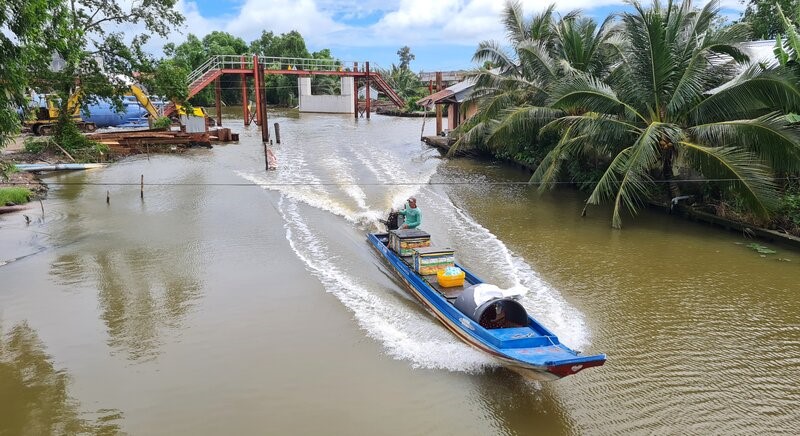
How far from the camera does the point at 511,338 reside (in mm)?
7715

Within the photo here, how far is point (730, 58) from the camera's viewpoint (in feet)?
53.3

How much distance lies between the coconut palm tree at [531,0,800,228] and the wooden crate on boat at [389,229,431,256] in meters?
5.22

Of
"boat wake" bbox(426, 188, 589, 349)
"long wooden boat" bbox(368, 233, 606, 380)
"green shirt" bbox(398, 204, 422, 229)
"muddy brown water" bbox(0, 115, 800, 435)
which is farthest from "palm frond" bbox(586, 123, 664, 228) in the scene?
"long wooden boat" bbox(368, 233, 606, 380)

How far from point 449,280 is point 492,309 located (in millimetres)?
1754

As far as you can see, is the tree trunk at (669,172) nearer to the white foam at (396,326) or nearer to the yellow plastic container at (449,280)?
the yellow plastic container at (449,280)

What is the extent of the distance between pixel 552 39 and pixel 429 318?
1629 cm

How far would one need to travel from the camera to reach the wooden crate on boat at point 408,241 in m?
12.0

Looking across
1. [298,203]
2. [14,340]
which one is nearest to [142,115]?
[298,203]

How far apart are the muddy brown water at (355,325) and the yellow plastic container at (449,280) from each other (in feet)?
2.18

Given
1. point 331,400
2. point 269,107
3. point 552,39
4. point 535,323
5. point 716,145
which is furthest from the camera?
point 269,107

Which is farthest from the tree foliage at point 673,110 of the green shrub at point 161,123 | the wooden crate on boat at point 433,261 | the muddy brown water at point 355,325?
the green shrub at point 161,123

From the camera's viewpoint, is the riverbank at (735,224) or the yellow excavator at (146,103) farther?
the yellow excavator at (146,103)

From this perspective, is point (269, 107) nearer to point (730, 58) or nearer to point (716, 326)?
point (730, 58)

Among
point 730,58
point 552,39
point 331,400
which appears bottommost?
point 331,400
